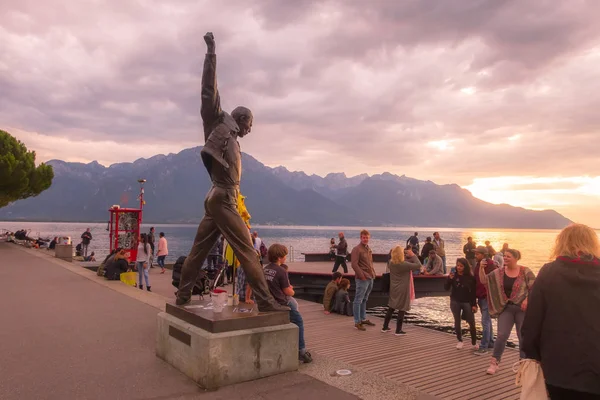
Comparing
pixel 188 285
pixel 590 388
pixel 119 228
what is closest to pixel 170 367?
pixel 188 285

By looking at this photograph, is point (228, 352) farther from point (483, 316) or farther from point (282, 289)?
point (483, 316)

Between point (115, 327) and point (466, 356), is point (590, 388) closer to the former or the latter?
point (466, 356)

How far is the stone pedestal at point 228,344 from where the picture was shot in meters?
4.35

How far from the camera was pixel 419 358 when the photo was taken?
6.68 meters

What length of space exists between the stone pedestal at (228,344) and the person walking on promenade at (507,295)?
10.6 feet

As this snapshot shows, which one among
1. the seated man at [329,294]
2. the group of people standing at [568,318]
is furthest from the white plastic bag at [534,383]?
the seated man at [329,294]

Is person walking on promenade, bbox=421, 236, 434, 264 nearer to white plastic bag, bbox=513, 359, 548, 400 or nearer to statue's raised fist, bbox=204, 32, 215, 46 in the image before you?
statue's raised fist, bbox=204, 32, 215, 46

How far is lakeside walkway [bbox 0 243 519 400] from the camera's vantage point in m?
4.28

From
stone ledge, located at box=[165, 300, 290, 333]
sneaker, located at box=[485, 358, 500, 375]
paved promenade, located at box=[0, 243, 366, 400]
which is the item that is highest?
stone ledge, located at box=[165, 300, 290, 333]

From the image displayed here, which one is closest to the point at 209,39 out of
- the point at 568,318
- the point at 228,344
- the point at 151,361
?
the point at 228,344

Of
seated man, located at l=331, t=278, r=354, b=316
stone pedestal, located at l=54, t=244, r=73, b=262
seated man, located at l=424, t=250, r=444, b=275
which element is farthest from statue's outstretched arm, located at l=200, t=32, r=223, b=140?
stone pedestal, located at l=54, t=244, r=73, b=262

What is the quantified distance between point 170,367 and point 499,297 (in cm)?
485

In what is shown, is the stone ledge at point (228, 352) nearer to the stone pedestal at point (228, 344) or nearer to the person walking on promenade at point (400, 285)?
the stone pedestal at point (228, 344)

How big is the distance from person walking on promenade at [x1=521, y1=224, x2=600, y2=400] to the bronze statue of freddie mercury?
9.98ft
